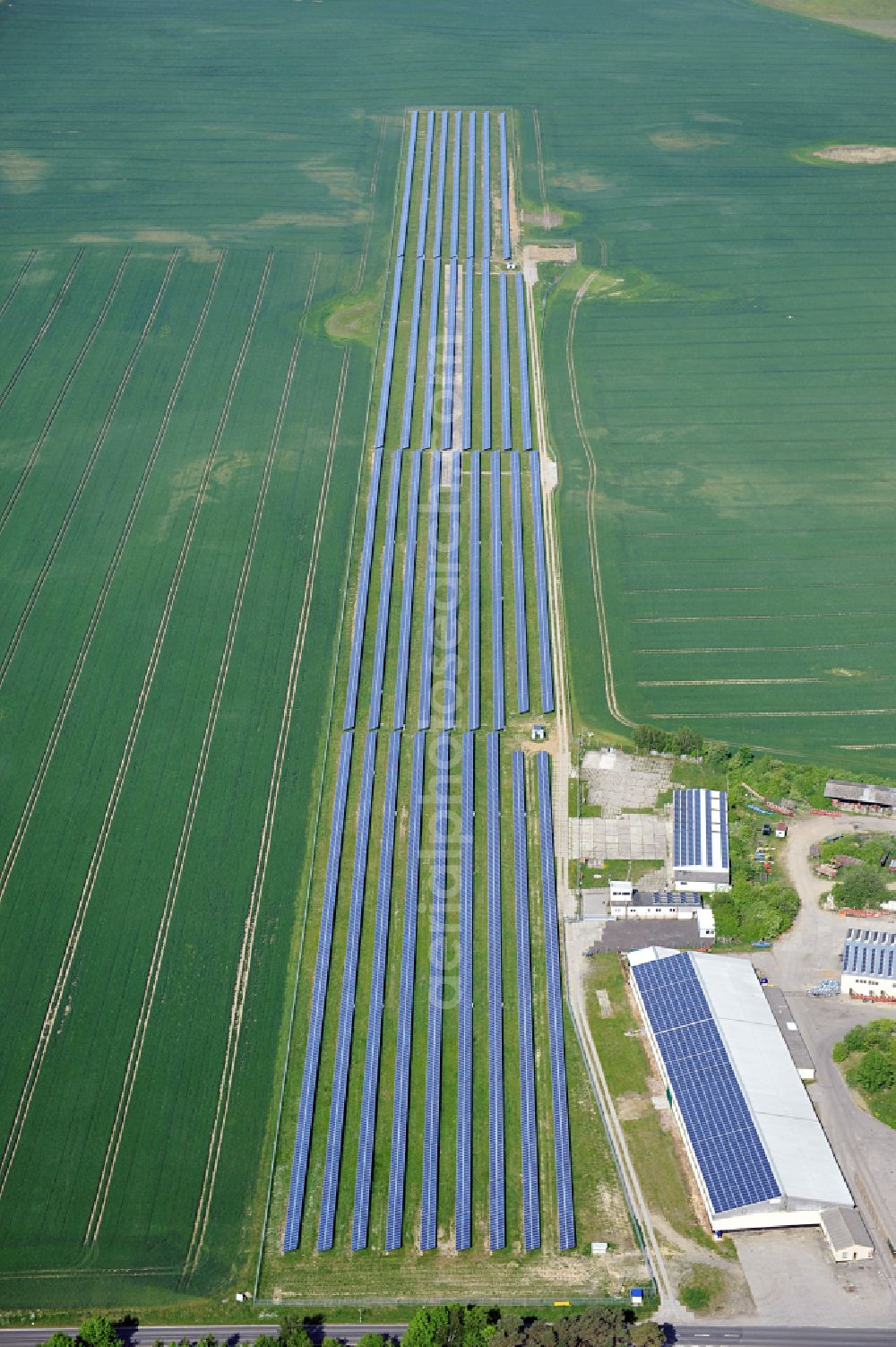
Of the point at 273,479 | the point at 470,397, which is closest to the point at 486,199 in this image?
the point at 470,397

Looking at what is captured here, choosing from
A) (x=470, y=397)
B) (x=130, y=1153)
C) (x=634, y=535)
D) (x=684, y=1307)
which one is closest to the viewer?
(x=684, y=1307)

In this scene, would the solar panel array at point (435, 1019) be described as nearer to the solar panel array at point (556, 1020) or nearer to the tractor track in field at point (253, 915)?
the solar panel array at point (556, 1020)

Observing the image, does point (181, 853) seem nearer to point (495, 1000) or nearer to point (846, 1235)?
point (495, 1000)

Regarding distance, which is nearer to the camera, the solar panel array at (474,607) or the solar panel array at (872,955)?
the solar panel array at (872,955)

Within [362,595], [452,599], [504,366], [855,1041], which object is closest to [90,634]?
[362,595]

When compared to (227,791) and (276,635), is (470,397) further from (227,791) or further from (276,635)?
(227,791)

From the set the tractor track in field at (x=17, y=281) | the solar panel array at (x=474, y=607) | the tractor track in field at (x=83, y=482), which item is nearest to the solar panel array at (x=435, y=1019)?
the solar panel array at (x=474, y=607)

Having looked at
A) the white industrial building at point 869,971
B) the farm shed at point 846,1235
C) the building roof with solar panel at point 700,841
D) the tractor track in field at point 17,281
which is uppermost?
the tractor track in field at point 17,281

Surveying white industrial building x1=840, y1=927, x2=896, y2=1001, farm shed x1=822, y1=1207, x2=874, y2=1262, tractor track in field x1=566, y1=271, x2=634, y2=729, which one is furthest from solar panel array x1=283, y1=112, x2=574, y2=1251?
white industrial building x1=840, y1=927, x2=896, y2=1001
